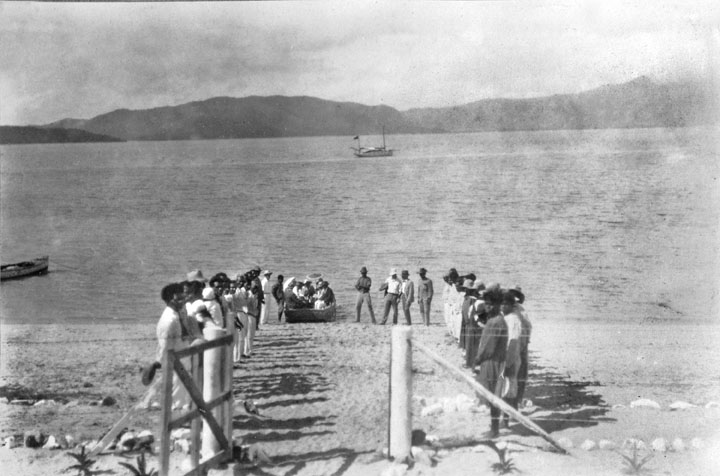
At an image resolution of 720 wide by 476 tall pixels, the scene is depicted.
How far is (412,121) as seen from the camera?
10.4 metres

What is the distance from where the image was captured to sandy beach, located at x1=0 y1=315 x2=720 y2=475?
22.2 feet

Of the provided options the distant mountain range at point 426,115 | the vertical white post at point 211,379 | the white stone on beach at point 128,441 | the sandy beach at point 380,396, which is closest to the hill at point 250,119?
the distant mountain range at point 426,115

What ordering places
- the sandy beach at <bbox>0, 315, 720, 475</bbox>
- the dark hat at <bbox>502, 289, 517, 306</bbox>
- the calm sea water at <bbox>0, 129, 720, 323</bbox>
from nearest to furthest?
1. the sandy beach at <bbox>0, 315, 720, 475</bbox>
2. the dark hat at <bbox>502, 289, 517, 306</bbox>
3. the calm sea water at <bbox>0, 129, 720, 323</bbox>

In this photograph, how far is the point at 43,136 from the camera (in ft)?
33.2

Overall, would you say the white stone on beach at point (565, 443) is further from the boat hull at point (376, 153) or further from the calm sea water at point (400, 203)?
the boat hull at point (376, 153)

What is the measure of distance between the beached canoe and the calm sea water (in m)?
2.27

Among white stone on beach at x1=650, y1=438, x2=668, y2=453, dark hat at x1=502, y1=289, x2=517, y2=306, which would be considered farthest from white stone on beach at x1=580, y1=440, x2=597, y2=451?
dark hat at x1=502, y1=289, x2=517, y2=306

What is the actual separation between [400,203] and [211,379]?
5837 mm

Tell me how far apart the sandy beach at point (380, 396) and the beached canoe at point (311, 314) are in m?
1.54

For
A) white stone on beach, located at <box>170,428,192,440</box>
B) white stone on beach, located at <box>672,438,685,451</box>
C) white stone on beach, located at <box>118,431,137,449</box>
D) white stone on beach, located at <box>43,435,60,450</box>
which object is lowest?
white stone on beach, located at <box>43,435,60,450</box>

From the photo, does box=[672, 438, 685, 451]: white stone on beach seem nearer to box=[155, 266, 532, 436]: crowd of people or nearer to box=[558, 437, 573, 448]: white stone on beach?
box=[558, 437, 573, 448]: white stone on beach

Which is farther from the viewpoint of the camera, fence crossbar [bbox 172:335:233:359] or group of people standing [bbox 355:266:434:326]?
group of people standing [bbox 355:266:434:326]

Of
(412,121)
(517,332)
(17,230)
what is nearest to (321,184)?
(412,121)

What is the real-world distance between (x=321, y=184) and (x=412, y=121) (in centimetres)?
295
